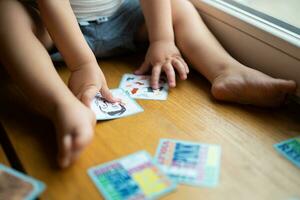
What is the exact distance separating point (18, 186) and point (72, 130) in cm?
13

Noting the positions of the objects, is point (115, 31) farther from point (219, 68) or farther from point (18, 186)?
point (18, 186)

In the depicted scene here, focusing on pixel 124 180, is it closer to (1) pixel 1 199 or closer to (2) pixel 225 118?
(1) pixel 1 199

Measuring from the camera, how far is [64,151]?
0.65 m

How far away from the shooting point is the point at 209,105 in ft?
2.90

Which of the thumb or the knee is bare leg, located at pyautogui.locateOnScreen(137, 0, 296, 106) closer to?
the knee

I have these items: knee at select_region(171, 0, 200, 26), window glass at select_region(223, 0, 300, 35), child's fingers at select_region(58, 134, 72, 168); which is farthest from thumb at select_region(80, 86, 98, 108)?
window glass at select_region(223, 0, 300, 35)

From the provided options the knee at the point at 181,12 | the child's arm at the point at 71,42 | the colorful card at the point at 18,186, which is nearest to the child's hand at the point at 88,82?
the child's arm at the point at 71,42

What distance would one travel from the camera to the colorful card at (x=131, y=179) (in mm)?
611

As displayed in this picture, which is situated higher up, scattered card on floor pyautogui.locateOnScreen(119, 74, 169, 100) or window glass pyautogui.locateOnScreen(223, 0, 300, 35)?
window glass pyautogui.locateOnScreen(223, 0, 300, 35)

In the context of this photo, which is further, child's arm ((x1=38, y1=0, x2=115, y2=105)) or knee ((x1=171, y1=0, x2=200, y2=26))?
knee ((x1=171, y1=0, x2=200, y2=26))

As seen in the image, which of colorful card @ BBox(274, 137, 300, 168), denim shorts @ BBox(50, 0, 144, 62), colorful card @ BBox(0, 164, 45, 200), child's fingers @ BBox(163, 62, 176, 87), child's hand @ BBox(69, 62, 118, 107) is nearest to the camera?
colorful card @ BBox(0, 164, 45, 200)

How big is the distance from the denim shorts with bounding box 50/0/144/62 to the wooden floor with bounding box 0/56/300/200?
0.45 feet

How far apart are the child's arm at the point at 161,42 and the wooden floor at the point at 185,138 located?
7cm

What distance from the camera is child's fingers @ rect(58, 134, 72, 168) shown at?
2.11ft
